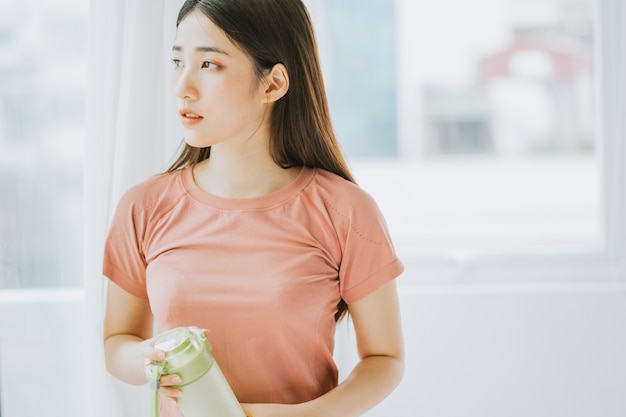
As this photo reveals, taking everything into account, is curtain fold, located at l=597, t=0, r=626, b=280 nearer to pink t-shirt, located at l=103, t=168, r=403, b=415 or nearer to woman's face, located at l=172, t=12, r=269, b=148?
pink t-shirt, located at l=103, t=168, r=403, b=415

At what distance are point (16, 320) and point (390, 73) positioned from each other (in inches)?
52.6

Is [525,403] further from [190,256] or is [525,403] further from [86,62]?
[86,62]

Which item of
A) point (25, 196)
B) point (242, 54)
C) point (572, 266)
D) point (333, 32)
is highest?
point (333, 32)

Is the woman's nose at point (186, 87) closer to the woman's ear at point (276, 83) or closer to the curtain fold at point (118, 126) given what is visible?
the woman's ear at point (276, 83)

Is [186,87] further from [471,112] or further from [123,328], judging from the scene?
[471,112]

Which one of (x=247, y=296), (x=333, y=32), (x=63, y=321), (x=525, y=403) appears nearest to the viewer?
(x=247, y=296)

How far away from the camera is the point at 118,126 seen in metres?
1.29

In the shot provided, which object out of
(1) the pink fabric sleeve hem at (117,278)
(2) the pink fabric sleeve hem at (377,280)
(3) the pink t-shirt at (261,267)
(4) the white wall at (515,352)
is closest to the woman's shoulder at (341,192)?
(3) the pink t-shirt at (261,267)

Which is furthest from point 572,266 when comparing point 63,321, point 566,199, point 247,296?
point 63,321

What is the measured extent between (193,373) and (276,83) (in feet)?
1.43


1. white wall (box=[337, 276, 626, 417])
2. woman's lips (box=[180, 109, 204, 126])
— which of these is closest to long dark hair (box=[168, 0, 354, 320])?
woman's lips (box=[180, 109, 204, 126])

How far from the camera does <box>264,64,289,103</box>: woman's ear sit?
108 centimetres

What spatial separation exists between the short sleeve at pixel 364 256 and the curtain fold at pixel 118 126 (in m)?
0.40

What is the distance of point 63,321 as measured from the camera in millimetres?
1184
